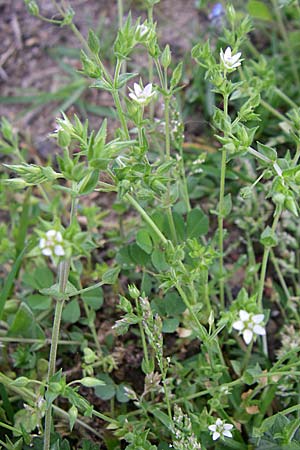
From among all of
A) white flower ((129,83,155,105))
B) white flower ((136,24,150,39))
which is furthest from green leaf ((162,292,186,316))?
white flower ((136,24,150,39))

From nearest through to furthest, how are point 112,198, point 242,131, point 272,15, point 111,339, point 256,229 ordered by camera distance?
point 242,131
point 111,339
point 256,229
point 112,198
point 272,15

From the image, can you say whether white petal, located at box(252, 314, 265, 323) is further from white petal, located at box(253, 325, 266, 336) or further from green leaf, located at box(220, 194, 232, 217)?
green leaf, located at box(220, 194, 232, 217)

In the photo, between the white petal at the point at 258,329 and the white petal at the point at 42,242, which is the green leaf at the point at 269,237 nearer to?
the white petal at the point at 258,329

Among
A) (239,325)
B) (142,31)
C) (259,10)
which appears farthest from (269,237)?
(259,10)

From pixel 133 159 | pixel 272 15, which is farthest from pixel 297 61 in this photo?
pixel 133 159

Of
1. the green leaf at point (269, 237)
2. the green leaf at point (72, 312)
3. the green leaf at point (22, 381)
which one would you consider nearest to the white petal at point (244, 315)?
the green leaf at point (269, 237)

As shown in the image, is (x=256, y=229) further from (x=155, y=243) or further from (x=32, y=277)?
(x=32, y=277)
